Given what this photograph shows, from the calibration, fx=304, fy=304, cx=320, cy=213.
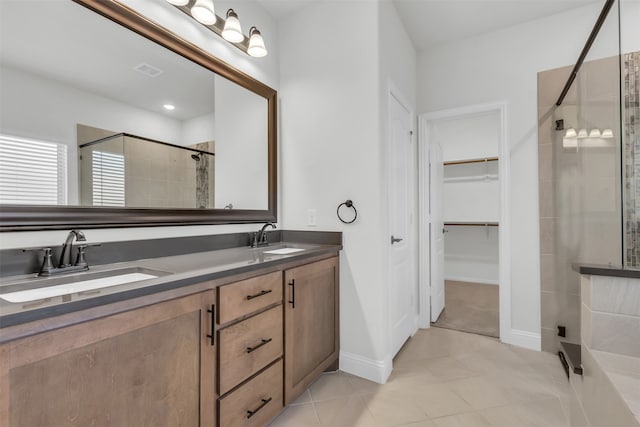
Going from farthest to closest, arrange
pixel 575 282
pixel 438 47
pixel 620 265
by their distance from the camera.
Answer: pixel 438 47 → pixel 575 282 → pixel 620 265

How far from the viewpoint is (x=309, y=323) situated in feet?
5.98

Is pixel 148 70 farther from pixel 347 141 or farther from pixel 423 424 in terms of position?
pixel 423 424

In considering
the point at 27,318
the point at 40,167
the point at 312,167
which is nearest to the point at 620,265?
the point at 312,167

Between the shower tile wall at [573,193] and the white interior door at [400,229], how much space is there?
40.5 inches

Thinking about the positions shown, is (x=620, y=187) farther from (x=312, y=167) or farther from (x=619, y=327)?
(x=312, y=167)

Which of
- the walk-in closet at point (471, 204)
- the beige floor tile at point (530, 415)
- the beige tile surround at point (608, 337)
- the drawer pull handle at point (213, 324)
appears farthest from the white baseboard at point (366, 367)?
the walk-in closet at point (471, 204)

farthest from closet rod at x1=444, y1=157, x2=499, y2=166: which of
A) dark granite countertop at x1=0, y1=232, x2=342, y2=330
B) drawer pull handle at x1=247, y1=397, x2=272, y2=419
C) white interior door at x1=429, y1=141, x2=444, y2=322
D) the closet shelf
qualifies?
drawer pull handle at x1=247, y1=397, x2=272, y2=419

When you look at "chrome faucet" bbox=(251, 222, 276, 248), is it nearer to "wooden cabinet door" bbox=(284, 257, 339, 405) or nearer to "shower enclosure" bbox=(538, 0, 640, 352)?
"wooden cabinet door" bbox=(284, 257, 339, 405)

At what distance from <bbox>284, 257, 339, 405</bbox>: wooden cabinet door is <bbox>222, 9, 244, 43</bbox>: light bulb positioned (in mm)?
1464

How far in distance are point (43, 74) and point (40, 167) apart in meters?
0.39

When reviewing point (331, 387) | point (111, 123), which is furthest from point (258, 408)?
point (111, 123)

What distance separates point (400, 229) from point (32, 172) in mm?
2204

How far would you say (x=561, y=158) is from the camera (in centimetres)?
233

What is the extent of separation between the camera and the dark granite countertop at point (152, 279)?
0.75 m
